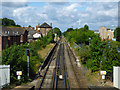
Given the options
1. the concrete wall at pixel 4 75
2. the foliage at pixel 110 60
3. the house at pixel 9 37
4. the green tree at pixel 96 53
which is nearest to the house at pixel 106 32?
the house at pixel 9 37

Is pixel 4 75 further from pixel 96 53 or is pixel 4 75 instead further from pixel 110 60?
pixel 96 53

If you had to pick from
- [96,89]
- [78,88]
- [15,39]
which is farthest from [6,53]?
[15,39]

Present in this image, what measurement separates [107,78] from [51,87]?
17.3 ft

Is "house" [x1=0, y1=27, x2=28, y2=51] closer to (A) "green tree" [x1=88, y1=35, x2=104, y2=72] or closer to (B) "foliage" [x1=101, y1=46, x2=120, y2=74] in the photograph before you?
(A) "green tree" [x1=88, y1=35, x2=104, y2=72]

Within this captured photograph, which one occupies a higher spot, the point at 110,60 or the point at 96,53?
the point at 96,53

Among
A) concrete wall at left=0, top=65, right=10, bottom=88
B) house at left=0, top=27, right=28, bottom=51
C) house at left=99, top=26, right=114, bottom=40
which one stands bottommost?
concrete wall at left=0, top=65, right=10, bottom=88

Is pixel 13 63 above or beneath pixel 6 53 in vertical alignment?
beneath

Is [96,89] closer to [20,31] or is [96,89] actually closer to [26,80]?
[26,80]

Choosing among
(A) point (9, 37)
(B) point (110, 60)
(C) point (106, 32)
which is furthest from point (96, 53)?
(C) point (106, 32)

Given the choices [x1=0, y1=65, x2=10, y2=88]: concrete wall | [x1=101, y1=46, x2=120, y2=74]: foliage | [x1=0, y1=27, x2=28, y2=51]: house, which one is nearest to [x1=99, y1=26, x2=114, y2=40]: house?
[x1=0, y1=27, x2=28, y2=51]: house

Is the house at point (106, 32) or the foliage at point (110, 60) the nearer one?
the foliage at point (110, 60)

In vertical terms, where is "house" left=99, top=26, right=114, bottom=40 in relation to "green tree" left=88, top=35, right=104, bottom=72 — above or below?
above

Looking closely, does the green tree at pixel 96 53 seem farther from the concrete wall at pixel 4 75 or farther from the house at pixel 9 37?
the house at pixel 9 37

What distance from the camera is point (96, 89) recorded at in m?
4.88
